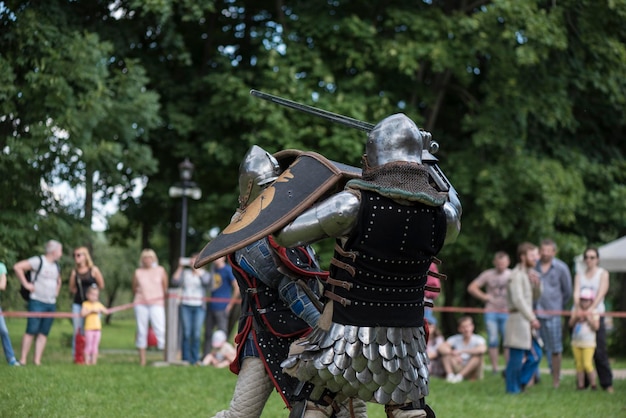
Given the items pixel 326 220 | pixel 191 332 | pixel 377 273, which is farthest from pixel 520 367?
pixel 326 220

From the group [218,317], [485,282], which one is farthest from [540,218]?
[218,317]

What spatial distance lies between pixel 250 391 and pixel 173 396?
408 centimetres

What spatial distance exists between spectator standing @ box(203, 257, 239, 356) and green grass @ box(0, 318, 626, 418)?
5.62 feet

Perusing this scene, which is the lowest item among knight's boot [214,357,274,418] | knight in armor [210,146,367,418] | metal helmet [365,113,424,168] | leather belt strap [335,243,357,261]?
knight's boot [214,357,274,418]

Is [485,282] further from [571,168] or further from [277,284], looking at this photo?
[277,284]

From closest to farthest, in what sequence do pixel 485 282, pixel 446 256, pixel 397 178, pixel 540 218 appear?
1. pixel 397 178
2. pixel 485 282
3. pixel 540 218
4. pixel 446 256

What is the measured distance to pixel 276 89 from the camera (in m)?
16.2

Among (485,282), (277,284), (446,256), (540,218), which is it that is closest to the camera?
(277,284)

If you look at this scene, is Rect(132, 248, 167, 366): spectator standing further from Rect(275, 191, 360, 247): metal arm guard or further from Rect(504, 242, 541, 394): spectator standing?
Rect(275, 191, 360, 247): metal arm guard

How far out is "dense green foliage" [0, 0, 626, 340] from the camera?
1486 cm

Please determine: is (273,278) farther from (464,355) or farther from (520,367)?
(464,355)

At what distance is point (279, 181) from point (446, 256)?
13.6 metres

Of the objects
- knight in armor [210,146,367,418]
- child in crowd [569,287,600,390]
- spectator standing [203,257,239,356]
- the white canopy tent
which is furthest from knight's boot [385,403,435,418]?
the white canopy tent

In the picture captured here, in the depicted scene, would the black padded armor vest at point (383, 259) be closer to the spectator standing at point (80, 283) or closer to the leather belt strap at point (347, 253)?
the leather belt strap at point (347, 253)
